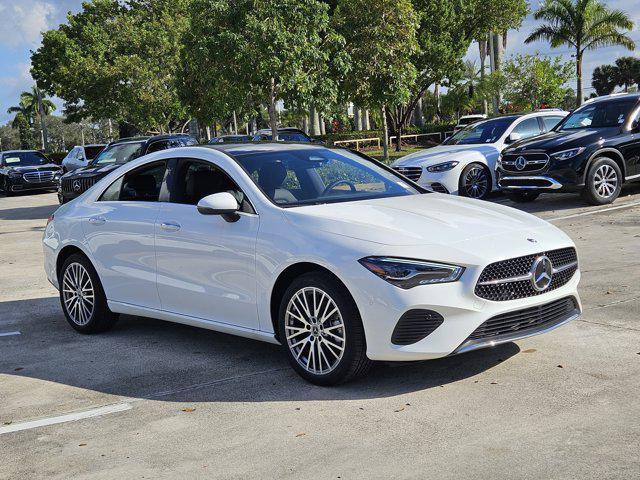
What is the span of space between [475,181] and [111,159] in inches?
364

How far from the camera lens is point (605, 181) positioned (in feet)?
46.7

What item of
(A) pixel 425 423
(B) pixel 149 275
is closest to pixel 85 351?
(B) pixel 149 275

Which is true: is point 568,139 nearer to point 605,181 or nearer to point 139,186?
point 605,181

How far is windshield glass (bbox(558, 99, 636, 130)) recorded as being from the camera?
14594 mm

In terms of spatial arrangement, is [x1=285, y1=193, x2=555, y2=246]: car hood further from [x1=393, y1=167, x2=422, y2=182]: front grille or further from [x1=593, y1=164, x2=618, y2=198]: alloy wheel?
[x1=393, y1=167, x2=422, y2=182]: front grille

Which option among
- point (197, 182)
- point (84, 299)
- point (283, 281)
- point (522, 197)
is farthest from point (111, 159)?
point (283, 281)

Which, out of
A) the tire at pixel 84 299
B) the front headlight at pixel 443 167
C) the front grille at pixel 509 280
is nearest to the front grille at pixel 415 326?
the front grille at pixel 509 280

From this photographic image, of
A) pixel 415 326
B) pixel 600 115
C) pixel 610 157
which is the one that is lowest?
pixel 415 326

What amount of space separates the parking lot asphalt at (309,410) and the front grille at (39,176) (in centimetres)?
2526

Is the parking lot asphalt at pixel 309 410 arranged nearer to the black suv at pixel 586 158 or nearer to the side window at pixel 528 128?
the black suv at pixel 586 158

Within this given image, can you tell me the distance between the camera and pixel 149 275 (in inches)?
267

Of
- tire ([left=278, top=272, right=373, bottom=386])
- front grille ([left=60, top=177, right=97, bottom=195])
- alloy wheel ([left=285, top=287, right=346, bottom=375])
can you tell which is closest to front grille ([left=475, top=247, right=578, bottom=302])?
tire ([left=278, top=272, right=373, bottom=386])

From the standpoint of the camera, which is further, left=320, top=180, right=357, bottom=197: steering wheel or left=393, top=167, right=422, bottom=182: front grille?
left=393, top=167, right=422, bottom=182: front grille

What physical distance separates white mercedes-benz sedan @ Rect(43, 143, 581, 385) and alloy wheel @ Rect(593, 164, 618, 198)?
26.5 feet
